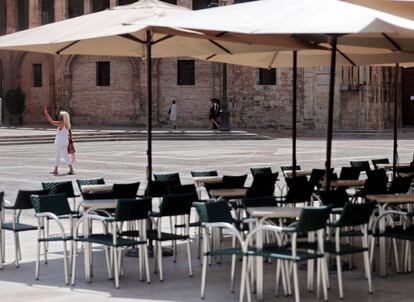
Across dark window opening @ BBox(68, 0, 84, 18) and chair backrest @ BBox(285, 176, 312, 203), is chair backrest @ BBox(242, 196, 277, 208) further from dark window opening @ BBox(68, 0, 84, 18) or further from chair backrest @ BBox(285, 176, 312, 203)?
dark window opening @ BBox(68, 0, 84, 18)

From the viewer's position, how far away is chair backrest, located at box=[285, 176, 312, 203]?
11.1 metres

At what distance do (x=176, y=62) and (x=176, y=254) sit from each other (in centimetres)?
3637

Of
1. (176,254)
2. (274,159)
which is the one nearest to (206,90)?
(274,159)

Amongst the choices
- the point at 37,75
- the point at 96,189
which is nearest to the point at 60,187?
the point at 96,189

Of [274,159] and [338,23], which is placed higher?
[338,23]

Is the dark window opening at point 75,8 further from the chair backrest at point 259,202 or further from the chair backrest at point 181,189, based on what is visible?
the chair backrest at point 259,202

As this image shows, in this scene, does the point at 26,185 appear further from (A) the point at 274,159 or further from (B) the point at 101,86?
(B) the point at 101,86

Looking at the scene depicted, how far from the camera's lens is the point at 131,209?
930 centimetres

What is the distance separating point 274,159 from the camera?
27.2 metres

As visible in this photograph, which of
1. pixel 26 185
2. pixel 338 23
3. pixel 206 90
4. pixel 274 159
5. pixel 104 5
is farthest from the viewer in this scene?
pixel 104 5

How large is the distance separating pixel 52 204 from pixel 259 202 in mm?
2179

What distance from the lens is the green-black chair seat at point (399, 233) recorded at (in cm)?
948

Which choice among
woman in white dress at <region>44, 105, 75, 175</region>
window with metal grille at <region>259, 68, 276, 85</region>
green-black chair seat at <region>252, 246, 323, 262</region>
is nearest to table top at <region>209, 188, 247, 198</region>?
green-black chair seat at <region>252, 246, 323, 262</region>

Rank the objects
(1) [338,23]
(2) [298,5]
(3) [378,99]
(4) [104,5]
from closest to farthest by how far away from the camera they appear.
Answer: (1) [338,23] < (2) [298,5] < (3) [378,99] < (4) [104,5]
